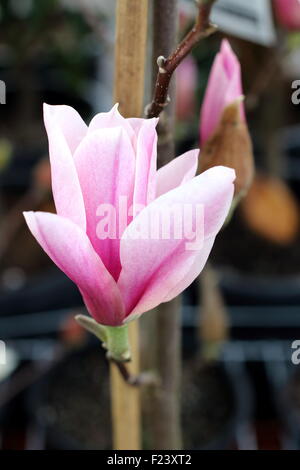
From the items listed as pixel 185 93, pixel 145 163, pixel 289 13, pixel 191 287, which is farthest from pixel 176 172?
pixel 191 287

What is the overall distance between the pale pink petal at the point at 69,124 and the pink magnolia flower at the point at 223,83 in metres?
0.08

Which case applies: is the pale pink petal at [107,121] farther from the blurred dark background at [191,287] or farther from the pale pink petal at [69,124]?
the blurred dark background at [191,287]

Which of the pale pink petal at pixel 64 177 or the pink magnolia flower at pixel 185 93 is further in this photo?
the pink magnolia flower at pixel 185 93

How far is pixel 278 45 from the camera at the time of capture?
70cm

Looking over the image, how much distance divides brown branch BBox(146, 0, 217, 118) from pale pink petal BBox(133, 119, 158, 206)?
0.07 feet

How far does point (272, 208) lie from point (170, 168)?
68 centimetres

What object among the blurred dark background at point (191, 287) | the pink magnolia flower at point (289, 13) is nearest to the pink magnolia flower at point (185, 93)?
the blurred dark background at point (191, 287)

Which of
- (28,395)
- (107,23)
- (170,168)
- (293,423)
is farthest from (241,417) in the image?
(107,23)

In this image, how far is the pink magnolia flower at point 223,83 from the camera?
1.04 ft

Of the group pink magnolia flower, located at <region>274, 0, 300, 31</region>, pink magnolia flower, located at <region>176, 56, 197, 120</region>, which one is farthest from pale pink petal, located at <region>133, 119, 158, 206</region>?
pink magnolia flower, located at <region>176, 56, 197, 120</region>

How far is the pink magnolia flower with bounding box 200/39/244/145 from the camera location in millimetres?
316

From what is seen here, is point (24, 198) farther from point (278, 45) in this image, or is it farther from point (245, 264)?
point (278, 45)

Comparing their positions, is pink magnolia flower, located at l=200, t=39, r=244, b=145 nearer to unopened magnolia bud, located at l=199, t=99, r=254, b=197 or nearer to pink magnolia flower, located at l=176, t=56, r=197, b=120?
unopened magnolia bud, located at l=199, t=99, r=254, b=197

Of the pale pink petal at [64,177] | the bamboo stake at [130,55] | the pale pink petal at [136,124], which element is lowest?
the pale pink petal at [64,177]
